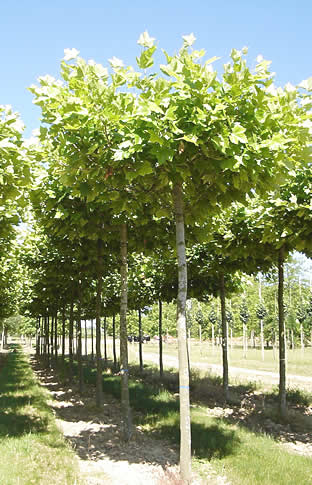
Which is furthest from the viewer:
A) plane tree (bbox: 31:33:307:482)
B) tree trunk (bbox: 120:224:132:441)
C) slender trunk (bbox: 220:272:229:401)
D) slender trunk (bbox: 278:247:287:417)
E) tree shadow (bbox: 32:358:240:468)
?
slender trunk (bbox: 220:272:229:401)

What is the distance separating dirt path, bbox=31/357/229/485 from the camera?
5.51m

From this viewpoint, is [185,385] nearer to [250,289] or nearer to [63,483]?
[63,483]

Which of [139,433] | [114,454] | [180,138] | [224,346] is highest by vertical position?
[180,138]

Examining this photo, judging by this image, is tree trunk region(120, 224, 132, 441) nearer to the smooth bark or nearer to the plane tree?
the plane tree

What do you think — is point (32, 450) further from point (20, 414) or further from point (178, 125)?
point (178, 125)

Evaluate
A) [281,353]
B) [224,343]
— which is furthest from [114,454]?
[224,343]

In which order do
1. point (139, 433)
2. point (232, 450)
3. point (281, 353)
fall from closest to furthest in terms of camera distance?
point (232, 450) → point (139, 433) → point (281, 353)

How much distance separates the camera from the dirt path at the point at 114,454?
5512 millimetres

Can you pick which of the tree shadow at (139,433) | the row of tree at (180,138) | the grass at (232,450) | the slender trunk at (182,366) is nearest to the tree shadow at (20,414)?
the tree shadow at (139,433)

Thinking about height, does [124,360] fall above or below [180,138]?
below

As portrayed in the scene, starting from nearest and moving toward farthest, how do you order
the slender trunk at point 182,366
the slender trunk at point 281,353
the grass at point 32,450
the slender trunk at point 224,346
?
the slender trunk at point 182,366 < the grass at point 32,450 < the slender trunk at point 281,353 < the slender trunk at point 224,346

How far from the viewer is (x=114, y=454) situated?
21.9 ft

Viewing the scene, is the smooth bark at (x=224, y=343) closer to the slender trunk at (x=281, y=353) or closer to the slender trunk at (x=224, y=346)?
the slender trunk at (x=224, y=346)

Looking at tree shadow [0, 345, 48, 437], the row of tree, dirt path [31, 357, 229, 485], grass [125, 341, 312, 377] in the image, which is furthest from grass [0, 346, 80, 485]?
grass [125, 341, 312, 377]
